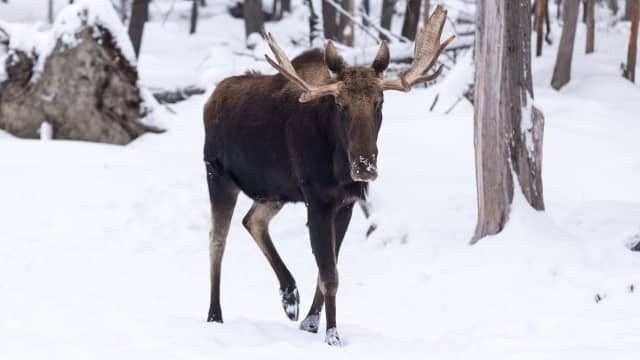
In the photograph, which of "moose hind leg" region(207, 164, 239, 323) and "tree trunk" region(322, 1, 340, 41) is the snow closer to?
"moose hind leg" region(207, 164, 239, 323)

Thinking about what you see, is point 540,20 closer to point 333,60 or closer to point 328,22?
point 328,22

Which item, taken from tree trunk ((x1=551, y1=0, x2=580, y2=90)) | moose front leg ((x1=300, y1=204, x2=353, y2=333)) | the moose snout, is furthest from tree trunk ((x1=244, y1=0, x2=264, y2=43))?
the moose snout

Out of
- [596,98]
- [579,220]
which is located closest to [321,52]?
[579,220]

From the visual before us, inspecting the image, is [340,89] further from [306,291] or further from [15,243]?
[15,243]

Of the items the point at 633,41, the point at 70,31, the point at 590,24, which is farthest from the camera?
the point at 590,24

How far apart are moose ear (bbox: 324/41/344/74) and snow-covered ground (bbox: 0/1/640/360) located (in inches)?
65.0

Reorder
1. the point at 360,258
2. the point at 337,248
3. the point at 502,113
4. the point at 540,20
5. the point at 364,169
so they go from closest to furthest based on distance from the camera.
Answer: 1. the point at 364,169
2. the point at 337,248
3. the point at 502,113
4. the point at 360,258
5. the point at 540,20

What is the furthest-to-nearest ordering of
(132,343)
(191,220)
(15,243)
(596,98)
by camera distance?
(596,98), (191,220), (15,243), (132,343)

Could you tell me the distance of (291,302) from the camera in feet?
25.8

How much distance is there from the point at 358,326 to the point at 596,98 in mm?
13578

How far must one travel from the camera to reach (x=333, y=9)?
24562 millimetres

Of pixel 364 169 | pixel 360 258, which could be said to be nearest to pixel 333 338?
pixel 364 169

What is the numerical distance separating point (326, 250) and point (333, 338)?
0.54 meters

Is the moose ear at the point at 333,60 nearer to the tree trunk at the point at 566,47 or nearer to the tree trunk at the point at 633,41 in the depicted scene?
the tree trunk at the point at 566,47
